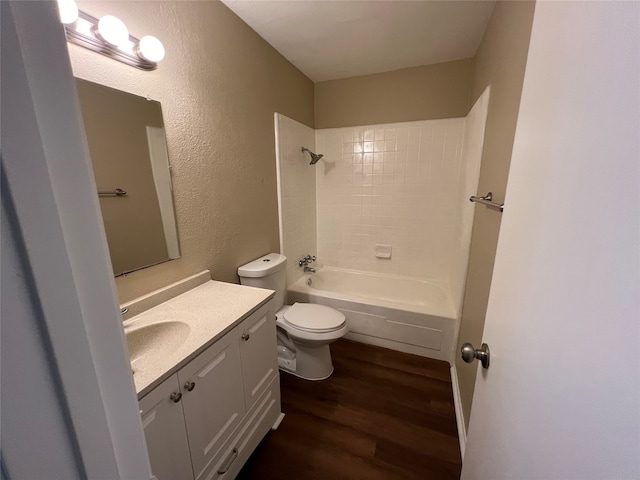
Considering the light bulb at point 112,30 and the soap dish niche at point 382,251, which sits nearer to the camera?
the light bulb at point 112,30

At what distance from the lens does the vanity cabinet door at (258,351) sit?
1167 millimetres

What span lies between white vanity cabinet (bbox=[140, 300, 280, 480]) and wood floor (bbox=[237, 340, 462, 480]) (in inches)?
7.4

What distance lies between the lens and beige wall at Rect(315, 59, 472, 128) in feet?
7.20

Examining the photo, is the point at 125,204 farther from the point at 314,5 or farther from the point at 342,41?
the point at 342,41

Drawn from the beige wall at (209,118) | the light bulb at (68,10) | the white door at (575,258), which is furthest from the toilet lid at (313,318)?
the light bulb at (68,10)

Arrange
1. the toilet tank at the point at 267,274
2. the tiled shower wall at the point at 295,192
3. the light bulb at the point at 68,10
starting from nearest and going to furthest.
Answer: the light bulb at the point at 68,10
the toilet tank at the point at 267,274
the tiled shower wall at the point at 295,192

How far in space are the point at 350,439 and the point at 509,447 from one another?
1119 mm

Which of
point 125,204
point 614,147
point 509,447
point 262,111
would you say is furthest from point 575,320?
point 262,111

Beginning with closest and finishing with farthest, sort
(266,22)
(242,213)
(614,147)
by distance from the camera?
(614,147), (266,22), (242,213)

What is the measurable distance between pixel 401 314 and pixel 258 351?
49.7 inches

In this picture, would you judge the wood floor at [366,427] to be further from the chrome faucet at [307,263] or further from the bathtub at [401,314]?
the chrome faucet at [307,263]

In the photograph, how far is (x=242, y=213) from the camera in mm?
1756

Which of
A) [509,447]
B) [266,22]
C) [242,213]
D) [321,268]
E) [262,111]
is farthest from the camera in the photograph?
[321,268]

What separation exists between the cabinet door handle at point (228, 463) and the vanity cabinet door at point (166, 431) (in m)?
0.19
